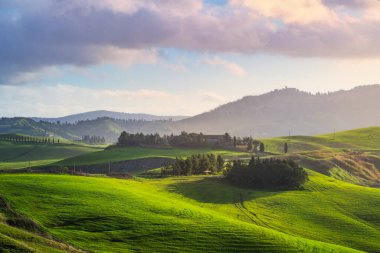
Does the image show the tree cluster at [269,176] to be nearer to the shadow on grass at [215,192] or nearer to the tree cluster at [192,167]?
the shadow on grass at [215,192]

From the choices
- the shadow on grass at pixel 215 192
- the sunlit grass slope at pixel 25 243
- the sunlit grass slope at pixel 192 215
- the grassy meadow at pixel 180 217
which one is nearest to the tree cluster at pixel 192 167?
the shadow on grass at pixel 215 192

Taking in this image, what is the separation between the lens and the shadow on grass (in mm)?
107125

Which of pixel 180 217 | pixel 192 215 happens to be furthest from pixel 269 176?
pixel 180 217

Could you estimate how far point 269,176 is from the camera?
423 feet

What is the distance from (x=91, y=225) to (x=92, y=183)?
29.5 meters

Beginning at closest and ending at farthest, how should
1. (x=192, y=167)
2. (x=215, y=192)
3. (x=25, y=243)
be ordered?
(x=25, y=243) < (x=215, y=192) < (x=192, y=167)

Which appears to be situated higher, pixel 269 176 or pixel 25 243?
pixel 269 176

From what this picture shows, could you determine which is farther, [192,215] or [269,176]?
[269,176]

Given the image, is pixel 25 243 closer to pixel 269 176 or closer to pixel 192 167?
pixel 269 176

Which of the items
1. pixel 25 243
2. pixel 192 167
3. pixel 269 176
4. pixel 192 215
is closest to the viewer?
pixel 25 243

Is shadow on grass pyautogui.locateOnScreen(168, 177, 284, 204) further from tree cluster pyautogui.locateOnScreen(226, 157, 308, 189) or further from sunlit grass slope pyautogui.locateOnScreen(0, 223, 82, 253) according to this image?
sunlit grass slope pyautogui.locateOnScreen(0, 223, 82, 253)

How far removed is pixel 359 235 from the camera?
304 feet

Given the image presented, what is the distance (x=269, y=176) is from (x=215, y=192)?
2235 cm

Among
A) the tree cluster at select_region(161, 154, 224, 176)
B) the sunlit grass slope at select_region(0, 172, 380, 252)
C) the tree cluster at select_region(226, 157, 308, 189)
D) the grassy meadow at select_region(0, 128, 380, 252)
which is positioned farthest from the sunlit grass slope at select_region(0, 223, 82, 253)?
the tree cluster at select_region(161, 154, 224, 176)
